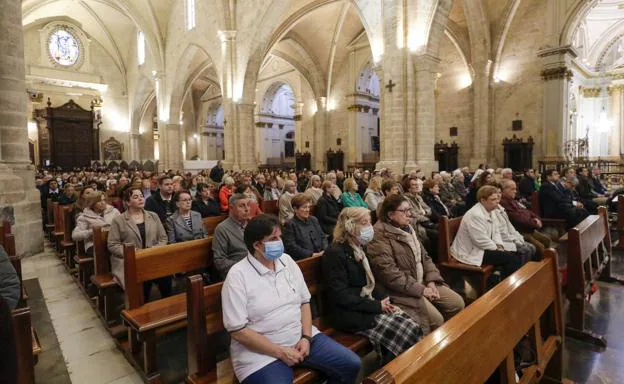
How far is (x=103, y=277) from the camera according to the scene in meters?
3.77

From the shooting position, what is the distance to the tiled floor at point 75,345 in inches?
113

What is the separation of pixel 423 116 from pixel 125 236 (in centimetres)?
927

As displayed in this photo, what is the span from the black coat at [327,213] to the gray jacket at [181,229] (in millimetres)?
2036

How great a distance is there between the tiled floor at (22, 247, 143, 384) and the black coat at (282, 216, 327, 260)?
176 cm

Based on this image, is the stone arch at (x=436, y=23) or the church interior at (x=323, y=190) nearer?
the church interior at (x=323, y=190)

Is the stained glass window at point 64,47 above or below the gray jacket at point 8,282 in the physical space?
above

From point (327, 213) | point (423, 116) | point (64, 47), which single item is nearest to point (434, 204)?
point (327, 213)

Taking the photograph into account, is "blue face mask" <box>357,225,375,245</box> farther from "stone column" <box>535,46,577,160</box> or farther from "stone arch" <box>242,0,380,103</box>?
"stone column" <box>535,46,577,160</box>

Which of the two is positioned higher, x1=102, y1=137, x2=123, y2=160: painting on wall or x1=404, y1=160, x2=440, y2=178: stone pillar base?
x1=102, y1=137, x2=123, y2=160: painting on wall

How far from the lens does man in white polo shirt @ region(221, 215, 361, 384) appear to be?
81.6 inches

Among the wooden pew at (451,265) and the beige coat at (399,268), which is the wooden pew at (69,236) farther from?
the wooden pew at (451,265)

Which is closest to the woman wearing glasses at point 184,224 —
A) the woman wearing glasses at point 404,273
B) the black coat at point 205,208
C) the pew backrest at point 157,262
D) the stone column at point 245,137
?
the pew backrest at point 157,262

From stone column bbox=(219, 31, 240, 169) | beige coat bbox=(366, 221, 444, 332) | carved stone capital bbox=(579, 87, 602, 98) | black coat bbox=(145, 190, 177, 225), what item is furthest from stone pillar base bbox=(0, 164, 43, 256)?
carved stone capital bbox=(579, 87, 602, 98)

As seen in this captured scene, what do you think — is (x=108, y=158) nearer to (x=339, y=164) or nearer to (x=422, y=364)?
(x=339, y=164)
